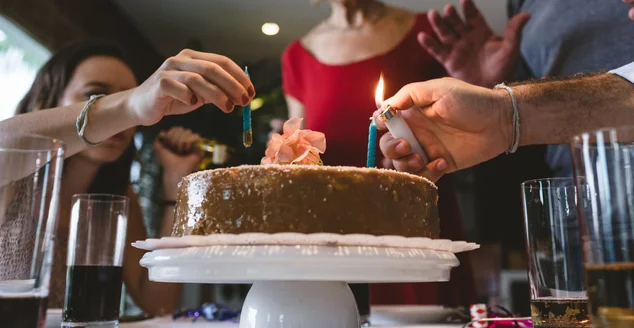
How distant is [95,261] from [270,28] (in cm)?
138

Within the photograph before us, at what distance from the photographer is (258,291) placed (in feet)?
2.90

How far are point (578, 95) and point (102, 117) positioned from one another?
50.7 inches

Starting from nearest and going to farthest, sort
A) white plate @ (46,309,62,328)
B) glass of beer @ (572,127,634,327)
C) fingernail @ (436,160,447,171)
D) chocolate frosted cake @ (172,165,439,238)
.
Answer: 1. glass of beer @ (572,127,634,327)
2. chocolate frosted cake @ (172,165,439,238)
3. white plate @ (46,309,62,328)
4. fingernail @ (436,160,447,171)

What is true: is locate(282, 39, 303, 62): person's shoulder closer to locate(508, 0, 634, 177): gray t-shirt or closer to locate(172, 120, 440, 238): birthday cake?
locate(508, 0, 634, 177): gray t-shirt

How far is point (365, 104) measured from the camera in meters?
2.04

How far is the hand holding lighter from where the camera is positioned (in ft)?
3.95

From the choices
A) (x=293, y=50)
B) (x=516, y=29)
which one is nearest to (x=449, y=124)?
(x=516, y=29)

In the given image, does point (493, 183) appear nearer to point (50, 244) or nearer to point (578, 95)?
point (578, 95)

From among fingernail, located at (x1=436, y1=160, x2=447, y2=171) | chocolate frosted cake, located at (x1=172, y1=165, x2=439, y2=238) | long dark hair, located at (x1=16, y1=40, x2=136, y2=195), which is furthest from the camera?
long dark hair, located at (x1=16, y1=40, x2=136, y2=195)

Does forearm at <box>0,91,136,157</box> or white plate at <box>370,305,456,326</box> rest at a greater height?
forearm at <box>0,91,136,157</box>

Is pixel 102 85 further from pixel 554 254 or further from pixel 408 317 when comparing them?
pixel 554 254

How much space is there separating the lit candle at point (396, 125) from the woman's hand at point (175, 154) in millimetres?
1116

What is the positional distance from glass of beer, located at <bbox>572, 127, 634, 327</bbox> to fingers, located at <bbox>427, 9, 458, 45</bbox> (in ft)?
4.88

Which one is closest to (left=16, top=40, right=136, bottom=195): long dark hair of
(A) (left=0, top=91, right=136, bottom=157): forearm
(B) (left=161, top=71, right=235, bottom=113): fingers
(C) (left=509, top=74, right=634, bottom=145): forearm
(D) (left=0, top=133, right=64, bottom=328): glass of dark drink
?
(A) (left=0, top=91, right=136, bottom=157): forearm
